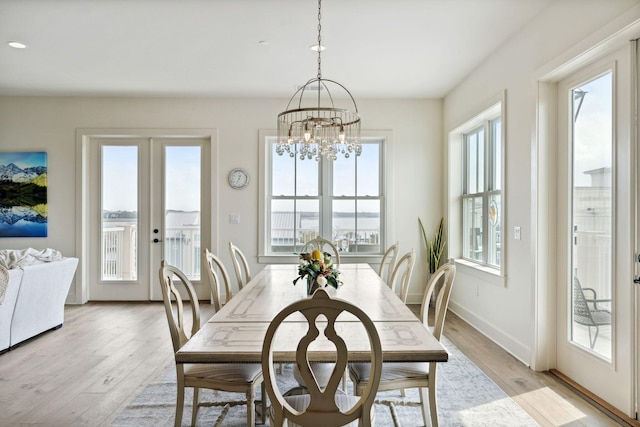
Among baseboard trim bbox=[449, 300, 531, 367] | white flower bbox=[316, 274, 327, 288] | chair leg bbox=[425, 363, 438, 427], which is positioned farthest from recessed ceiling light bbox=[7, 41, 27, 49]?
baseboard trim bbox=[449, 300, 531, 367]

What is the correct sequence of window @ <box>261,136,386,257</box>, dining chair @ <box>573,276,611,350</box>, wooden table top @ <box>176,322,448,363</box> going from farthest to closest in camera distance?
window @ <box>261,136,386,257</box> < dining chair @ <box>573,276,611,350</box> < wooden table top @ <box>176,322,448,363</box>

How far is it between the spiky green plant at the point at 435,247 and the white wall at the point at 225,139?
107mm

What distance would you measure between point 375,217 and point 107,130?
372 cm

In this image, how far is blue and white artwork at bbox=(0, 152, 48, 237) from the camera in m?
5.43

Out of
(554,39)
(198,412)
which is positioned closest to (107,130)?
(198,412)

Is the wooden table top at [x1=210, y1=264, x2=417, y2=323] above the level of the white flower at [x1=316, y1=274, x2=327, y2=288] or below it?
below

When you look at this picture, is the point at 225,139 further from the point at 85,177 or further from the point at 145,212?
the point at 85,177

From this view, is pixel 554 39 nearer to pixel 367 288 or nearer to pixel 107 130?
pixel 367 288

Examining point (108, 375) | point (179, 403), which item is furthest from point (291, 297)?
point (108, 375)

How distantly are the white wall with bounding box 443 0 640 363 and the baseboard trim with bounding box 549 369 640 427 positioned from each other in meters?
0.28

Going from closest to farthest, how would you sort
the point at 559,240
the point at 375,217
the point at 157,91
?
the point at 559,240
the point at 157,91
the point at 375,217

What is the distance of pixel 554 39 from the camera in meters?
2.96

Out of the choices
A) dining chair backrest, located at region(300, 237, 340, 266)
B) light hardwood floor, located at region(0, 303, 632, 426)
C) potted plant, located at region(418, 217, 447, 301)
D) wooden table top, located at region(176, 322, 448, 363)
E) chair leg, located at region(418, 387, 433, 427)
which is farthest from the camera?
potted plant, located at region(418, 217, 447, 301)

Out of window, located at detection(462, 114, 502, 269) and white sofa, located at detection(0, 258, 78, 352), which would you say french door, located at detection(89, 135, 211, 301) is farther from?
window, located at detection(462, 114, 502, 269)
